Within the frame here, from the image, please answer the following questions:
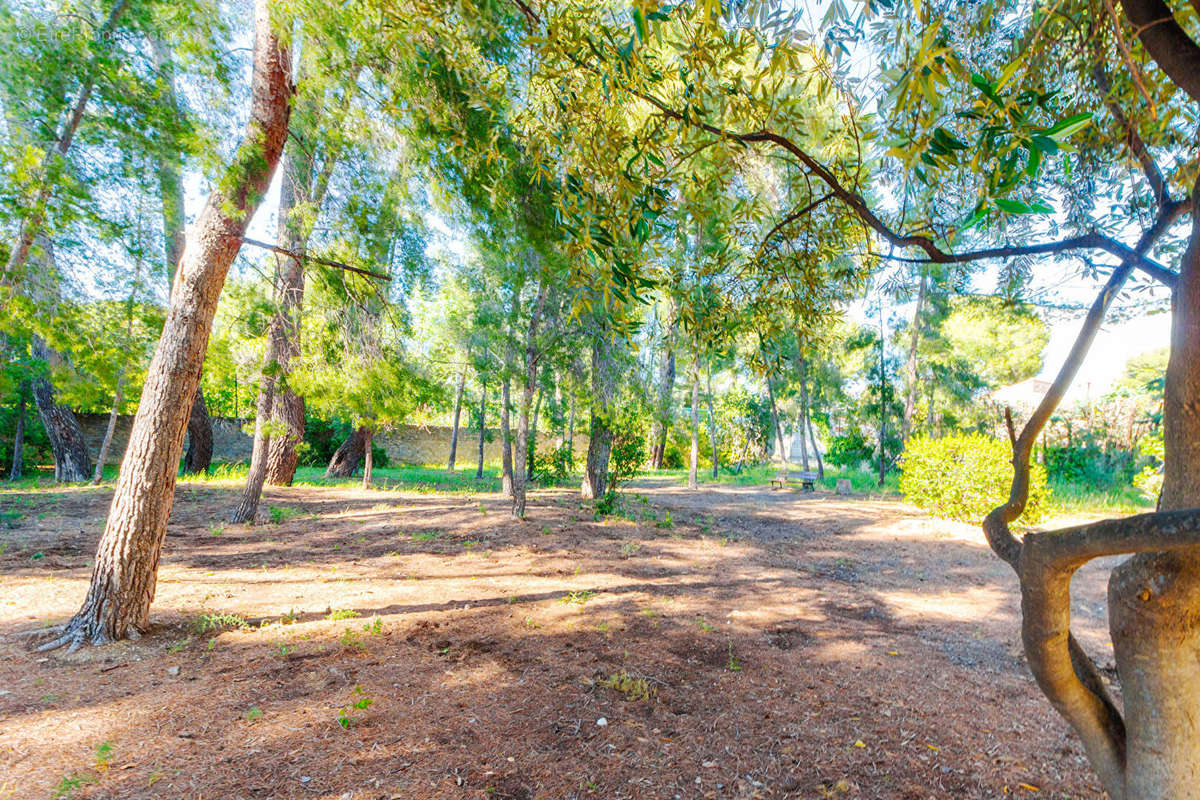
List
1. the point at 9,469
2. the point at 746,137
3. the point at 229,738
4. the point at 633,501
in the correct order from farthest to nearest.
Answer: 1. the point at 9,469
2. the point at 633,501
3. the point at 229,738
4. the point at 746,137

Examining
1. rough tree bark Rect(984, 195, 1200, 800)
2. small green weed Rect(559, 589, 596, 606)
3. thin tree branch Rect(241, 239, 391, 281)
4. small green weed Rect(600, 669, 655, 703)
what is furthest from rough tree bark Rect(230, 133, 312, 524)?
rough tree bark Rect(984, 195, 1200, 800)

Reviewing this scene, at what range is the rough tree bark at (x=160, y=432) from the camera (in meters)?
3.29

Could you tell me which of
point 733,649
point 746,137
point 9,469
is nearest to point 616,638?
point 733,649

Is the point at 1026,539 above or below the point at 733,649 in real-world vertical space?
above

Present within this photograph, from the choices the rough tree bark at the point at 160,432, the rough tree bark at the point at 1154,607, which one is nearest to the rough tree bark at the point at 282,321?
the rough tree bark at the point at 160,432

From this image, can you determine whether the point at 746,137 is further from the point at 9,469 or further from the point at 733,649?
the point at 9,469

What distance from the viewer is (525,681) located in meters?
3.00

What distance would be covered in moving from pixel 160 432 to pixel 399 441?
20.2 metres

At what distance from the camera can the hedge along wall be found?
1576 cm

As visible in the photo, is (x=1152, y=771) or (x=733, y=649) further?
(x=733, y=649)

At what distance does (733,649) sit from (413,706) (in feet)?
6.69

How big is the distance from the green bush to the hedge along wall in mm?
10412

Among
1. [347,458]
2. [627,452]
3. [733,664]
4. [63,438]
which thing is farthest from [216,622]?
[347,458]

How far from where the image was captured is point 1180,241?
2582mm
